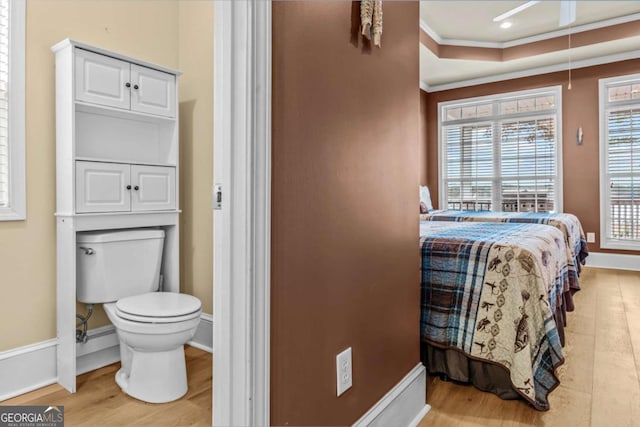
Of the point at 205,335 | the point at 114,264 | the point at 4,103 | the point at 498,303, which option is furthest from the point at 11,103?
the point at 498,303

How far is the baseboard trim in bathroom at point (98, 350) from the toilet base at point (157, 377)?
400mm

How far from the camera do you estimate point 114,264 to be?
2107 millimetres

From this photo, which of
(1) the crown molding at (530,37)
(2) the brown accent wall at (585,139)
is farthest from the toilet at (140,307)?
(2) the brown accent wall at (585,139)

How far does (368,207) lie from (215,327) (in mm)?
641

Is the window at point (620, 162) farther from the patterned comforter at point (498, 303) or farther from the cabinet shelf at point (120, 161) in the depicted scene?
the cabinet shelf at point (120, 161)

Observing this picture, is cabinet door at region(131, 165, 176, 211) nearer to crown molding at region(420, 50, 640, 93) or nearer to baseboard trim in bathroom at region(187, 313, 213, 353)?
baseboard trim in bathroom at region(187, 313, 213, 353)

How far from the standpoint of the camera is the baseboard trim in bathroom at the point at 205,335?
241cm

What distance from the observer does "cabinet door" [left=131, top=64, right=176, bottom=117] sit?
7.20 feet

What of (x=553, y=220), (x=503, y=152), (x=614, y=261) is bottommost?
(x=614, y=261)

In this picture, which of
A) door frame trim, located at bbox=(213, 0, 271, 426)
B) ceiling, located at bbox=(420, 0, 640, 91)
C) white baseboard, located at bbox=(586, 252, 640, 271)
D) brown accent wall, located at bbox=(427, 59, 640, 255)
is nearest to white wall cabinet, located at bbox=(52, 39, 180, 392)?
door frame trim, located at bbox=(213, 0, 271, 426)

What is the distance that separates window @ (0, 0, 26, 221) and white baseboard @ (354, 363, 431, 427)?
6.05 ft

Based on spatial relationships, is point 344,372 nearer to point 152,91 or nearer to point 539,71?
point 152,91

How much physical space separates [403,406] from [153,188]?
5.65 ft

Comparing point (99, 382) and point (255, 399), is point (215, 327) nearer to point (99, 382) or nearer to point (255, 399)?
point (255, 399)
